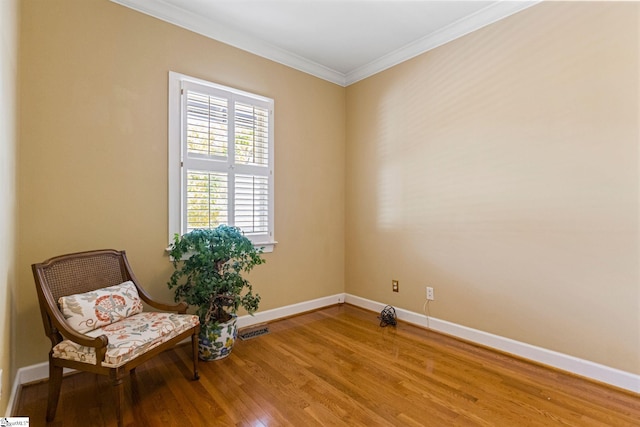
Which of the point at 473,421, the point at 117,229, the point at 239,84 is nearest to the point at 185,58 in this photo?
the point at 239,84

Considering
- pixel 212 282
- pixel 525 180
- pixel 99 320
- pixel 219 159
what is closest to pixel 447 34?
pixel 525 180

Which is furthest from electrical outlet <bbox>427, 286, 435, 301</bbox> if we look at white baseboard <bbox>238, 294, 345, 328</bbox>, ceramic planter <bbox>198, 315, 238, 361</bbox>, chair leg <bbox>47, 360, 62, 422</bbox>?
chair leg <bbox>47, 360, 62, 422</bbox>

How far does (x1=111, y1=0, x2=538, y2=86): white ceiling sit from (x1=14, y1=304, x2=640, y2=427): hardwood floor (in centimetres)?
273

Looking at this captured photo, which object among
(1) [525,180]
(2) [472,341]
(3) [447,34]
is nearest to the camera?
(1) [525,180]

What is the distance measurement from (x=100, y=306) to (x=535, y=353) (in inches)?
119

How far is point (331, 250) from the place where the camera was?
12.6 feet

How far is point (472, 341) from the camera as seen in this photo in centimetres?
273

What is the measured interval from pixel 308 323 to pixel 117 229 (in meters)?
1.92

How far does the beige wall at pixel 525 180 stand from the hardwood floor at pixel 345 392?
0.37 metres

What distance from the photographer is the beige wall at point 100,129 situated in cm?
206

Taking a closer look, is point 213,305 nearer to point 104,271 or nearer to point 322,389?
point 104,271

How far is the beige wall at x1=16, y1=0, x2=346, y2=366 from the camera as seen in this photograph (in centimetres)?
206

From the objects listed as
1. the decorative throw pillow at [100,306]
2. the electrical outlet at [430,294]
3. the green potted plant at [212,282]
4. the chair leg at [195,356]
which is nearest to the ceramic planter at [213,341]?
the green potted plant at [212,282]

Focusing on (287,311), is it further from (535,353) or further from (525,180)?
(525,180)
